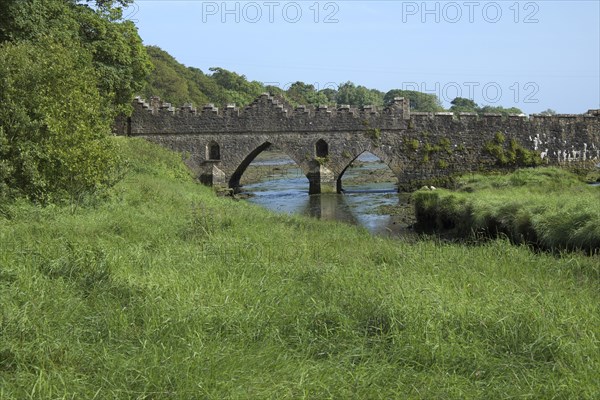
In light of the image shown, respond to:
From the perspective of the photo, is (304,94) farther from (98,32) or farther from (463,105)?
(98,32)

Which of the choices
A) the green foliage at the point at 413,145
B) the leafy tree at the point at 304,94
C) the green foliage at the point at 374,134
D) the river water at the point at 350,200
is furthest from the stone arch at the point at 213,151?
the leafy tree at the point at 304,94

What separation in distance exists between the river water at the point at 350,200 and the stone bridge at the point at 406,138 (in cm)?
150

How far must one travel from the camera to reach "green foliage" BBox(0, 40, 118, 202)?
16.6m

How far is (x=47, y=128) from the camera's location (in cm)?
1694

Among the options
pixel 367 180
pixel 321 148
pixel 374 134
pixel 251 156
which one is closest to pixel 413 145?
pixel 374 134

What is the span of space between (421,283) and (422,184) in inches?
960

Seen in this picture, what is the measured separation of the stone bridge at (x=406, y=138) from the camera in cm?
3397

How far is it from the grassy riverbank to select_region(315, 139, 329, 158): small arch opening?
21842 mm

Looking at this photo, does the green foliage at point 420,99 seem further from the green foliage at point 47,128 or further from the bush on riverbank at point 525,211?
the green foliage at point 47,128

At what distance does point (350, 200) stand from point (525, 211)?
15867mm

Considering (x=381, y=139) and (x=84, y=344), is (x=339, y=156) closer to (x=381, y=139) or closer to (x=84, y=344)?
(x=381, y=139)

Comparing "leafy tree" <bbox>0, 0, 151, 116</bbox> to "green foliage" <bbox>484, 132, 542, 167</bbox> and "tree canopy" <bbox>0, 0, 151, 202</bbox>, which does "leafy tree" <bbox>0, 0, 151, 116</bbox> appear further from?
"green foliage" <bbox>484, 132, 542, 167</bbox>

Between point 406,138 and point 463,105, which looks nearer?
point 406,138

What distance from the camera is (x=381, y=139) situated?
113 ft
